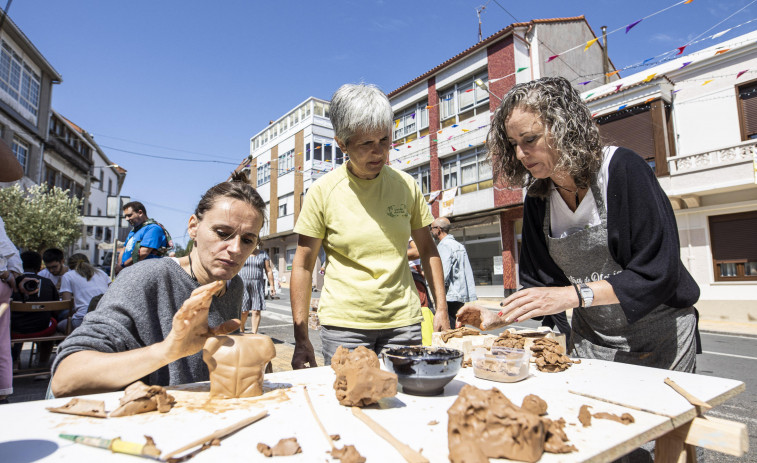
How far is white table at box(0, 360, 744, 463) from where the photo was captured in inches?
31.8

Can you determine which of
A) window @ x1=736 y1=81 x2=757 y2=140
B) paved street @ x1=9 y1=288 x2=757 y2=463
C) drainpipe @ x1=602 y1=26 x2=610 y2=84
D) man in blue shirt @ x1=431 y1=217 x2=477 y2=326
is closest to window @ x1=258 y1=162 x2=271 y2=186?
drainpipe @ x1=602 y1=26 x2=610 y2=84

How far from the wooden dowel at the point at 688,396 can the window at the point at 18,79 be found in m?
23.9

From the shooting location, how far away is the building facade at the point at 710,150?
10391 mm

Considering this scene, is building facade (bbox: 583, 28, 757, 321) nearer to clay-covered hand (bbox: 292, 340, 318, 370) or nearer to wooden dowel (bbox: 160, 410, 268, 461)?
clay-covered hand (bbox: 292, 340, 318, 370)

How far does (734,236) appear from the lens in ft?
35.0

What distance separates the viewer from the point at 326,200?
2.19 m

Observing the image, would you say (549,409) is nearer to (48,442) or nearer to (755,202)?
(48,442)

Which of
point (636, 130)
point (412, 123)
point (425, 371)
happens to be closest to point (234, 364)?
point (425, 371)

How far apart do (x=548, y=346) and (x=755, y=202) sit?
12237 mm

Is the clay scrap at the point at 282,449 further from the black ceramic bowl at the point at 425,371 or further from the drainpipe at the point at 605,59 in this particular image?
the drainpipe at the point at 605,59

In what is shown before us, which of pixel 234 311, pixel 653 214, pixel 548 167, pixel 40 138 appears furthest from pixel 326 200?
pixel 40 138

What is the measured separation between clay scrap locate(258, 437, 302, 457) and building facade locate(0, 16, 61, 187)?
73.2ft

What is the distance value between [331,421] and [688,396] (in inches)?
38.3

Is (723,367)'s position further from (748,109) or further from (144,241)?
(748,109)
